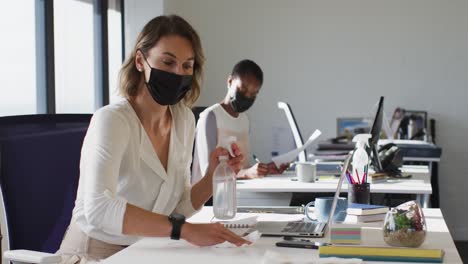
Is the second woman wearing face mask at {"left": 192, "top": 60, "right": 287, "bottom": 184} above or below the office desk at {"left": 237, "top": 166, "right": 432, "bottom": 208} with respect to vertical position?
above

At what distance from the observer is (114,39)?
594cm

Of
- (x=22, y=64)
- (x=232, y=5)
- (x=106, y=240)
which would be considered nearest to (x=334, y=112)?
(x=232, y=5)

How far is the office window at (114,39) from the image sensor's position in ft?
19.1

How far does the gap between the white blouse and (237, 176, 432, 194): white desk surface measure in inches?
39.3

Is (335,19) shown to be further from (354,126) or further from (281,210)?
(281,210)

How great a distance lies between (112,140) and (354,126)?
4.45m

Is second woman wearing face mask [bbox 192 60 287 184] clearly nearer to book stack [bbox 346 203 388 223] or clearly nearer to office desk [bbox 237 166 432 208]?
office desk [bbox 237 166 432 208]

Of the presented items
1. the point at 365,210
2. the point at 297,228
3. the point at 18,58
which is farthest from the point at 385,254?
the point at 18,58

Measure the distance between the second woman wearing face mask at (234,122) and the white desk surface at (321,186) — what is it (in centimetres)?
24

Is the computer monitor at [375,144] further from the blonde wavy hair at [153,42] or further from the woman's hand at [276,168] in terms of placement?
the blonde wavy hair at [153,42]

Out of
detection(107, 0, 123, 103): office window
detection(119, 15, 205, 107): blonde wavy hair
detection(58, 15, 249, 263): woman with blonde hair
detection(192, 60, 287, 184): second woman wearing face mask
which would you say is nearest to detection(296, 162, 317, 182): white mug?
detection(192, 60, 287, 184): second woman wearing face mask

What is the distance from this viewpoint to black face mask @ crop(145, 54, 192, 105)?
2.47 metres

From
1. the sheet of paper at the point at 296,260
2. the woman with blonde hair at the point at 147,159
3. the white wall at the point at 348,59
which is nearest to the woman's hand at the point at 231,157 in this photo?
the woman with blonde hair at the point at 147,159

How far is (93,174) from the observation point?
214 centimetres
